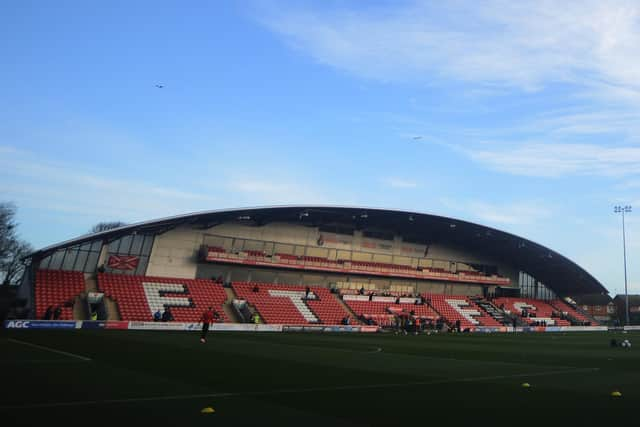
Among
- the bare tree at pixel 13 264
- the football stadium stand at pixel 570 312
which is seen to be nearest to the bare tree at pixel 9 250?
the bare tree at pixel 13 264

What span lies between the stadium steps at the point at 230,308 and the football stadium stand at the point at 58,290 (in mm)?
12750

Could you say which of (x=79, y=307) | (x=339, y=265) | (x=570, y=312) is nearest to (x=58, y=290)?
(x=79, y=307)

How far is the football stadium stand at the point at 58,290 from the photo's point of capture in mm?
38763

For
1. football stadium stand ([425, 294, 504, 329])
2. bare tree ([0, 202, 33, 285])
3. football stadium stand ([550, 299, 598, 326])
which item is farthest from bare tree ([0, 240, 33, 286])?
football stadium stand ([550, 299, 598, 326])

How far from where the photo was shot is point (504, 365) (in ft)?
55.9

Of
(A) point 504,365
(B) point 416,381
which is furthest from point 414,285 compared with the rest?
(B) point 416,381

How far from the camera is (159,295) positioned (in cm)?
4550

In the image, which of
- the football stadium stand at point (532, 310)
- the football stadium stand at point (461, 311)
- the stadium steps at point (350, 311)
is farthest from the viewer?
the football stadium stand at point (532, 310)

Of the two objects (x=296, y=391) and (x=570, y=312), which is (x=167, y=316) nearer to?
(x=296, y=391)

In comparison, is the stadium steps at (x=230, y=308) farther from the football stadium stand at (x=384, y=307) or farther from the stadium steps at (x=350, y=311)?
the football stadium stand at (x=384, y=307)

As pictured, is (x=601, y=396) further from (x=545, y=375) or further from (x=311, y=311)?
(x=311, y=311)

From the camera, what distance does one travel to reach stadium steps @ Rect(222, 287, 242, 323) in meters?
46.6

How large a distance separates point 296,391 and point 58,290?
3753 centimetres

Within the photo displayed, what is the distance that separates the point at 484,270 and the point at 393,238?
16.7 metres
